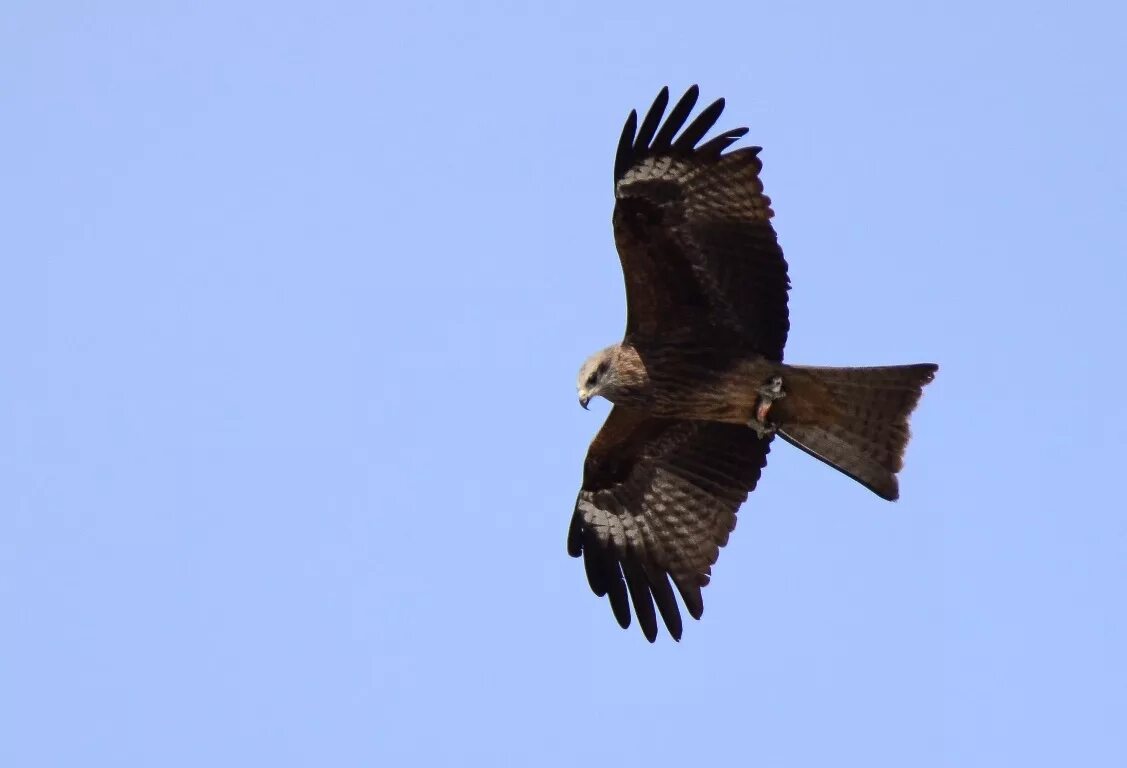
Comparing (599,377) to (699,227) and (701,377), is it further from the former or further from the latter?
(699,227)

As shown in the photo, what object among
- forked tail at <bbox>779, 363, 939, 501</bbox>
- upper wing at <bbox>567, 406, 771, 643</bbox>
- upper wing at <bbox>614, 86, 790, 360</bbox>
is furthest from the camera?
upper wing at <bbox>567, 406, 771, 643</bbox>

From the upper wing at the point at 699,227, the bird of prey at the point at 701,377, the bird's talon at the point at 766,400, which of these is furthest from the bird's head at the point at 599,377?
the bird's talon at the point at 766,400

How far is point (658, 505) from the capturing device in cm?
1167

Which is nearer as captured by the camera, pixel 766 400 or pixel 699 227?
pixel 699 227

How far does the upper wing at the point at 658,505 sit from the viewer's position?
1145cm

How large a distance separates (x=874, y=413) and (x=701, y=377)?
100 cm

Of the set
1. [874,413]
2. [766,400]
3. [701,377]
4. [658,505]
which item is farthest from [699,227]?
[658,505]

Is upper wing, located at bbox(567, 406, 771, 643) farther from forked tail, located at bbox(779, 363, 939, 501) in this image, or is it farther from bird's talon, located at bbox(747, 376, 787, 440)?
forked tail, located at bbox(779, 363, 939, 501)

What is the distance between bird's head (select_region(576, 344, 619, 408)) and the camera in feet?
35.9

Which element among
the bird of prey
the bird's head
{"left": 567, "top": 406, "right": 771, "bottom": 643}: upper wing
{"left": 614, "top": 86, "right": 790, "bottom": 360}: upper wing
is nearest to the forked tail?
the bird of prey

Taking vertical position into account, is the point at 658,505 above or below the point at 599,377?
below

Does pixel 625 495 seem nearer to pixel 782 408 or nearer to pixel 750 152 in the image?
pixel 782 408

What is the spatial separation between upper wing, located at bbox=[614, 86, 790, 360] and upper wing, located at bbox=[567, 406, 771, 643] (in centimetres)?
96

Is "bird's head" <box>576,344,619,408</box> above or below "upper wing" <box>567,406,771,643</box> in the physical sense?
above
